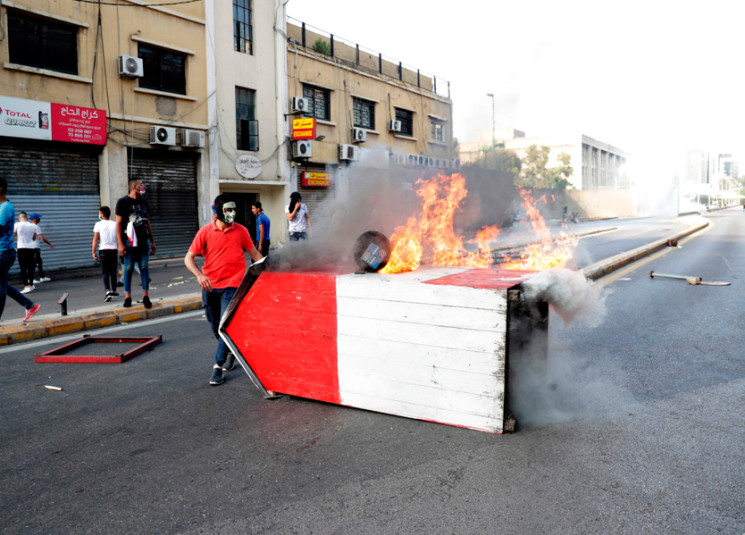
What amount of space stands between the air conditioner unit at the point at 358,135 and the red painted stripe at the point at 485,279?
64.3 ft

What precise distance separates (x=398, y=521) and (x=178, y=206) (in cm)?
1579

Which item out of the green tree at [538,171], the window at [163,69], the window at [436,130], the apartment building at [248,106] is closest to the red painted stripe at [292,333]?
the apartment building at [248,106]

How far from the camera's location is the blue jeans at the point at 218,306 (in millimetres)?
4914

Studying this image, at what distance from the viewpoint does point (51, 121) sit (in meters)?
13.1

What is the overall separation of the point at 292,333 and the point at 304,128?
54.9ft

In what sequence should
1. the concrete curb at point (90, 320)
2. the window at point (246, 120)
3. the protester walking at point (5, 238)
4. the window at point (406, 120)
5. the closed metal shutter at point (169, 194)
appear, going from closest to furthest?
1. the protester walking at point (5, 238)
2. the concrete curb at point (90, 320)
3. the closed metal shutter at point (169, 194)
4. the window at point (246, 120)
5. the window at point (406, 120)

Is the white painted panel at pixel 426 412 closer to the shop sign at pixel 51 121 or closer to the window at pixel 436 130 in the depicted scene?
the shop sign at pixel 51 121

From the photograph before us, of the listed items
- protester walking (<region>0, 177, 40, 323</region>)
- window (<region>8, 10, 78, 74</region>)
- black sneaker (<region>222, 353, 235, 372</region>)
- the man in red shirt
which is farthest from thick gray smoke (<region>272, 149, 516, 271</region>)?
window (<region>8, 10, 78, 74</region>)

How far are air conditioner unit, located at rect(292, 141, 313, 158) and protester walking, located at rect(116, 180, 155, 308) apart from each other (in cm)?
1242

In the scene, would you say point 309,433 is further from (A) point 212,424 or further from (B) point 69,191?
(B) point 69,191

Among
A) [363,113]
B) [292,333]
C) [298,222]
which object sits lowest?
[292,333]

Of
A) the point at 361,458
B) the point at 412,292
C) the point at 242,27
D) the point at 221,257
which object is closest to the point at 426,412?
the point at 361,458

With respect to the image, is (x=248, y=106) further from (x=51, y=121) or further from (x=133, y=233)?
(x=133, y=233)

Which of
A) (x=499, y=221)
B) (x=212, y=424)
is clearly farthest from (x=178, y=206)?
(x=212, y=424)
